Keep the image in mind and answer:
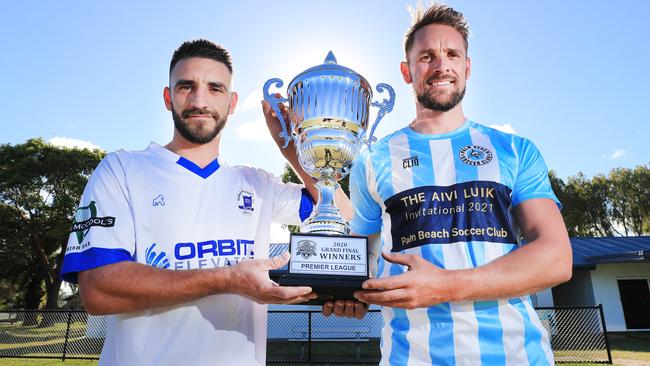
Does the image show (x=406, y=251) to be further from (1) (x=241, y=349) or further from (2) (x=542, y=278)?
(1) (x=241, y=349)

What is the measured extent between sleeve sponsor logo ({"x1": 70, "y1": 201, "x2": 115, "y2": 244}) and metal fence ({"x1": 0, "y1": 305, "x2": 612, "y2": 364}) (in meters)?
7.43

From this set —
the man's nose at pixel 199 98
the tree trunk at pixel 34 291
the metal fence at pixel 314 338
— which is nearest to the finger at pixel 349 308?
the man's nose at pixel 199 98

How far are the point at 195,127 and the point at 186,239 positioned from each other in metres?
0.57

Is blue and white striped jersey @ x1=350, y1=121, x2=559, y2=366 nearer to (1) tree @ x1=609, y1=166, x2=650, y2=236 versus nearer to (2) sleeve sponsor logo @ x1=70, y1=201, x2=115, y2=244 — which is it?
(2) sleeve sponsor logo @ x1=70, y1=201, x2=115, y2=244

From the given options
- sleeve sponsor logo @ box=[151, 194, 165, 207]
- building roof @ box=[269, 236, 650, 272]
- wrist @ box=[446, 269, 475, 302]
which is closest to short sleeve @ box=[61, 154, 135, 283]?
sleeve sponsor logo @ box=[151, 194, 165, 207]

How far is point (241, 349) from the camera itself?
192cm

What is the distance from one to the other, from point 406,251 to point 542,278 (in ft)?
1.72

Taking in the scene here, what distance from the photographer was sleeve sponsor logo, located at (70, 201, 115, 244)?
6.33ft

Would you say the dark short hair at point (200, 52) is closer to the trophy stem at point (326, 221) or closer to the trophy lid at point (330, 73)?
the trophy lid at point (330, 73)

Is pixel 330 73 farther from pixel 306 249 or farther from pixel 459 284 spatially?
pixel 459 284

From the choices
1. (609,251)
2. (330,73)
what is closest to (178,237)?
(330,73)

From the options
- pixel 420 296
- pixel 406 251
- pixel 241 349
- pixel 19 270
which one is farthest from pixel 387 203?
pixel 19 270

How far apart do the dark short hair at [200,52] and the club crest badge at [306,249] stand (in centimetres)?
112

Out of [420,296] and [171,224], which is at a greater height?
[171,224]
